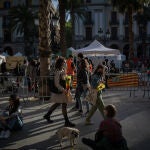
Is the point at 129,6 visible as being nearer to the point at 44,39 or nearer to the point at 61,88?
the point at 44,39

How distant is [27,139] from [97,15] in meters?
70.9

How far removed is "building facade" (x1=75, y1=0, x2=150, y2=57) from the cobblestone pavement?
63044mm

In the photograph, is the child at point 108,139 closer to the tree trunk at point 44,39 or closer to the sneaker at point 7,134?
the sneaker at point 7,134

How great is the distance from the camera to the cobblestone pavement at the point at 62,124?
873 centimetres

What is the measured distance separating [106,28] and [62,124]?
225ft

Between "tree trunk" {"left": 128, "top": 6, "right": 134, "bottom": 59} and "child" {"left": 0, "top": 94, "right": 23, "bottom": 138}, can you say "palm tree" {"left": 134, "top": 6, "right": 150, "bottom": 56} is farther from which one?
"child" {"left": 0, "top": 94, "right": 23, "bottom": 138}

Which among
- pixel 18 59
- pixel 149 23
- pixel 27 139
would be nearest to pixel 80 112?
pixel 27 139

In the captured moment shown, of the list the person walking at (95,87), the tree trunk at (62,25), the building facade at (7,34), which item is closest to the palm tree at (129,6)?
the tree trunk at (62,25)

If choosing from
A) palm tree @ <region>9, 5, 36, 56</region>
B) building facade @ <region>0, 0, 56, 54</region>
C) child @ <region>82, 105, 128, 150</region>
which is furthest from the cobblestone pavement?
building facade @ <region>0, 0, 56, 54</region>

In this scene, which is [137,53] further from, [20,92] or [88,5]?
[20,92]

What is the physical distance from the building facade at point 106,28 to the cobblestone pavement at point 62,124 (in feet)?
207

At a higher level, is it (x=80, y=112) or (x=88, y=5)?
(x=88, y=5)

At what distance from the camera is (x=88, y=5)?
79.2 metres

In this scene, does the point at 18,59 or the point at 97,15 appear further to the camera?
the point at 97,15
